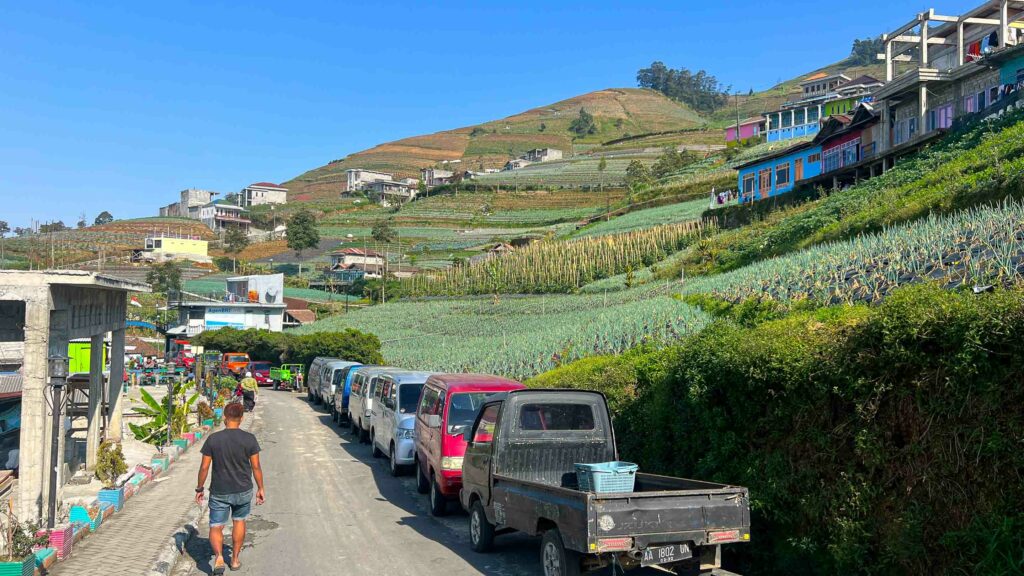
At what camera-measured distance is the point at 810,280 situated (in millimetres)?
16188

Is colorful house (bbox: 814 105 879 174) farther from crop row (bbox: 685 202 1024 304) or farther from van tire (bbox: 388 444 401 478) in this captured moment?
van tire (bbox: 388 444 401 478)

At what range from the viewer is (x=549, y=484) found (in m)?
8.31

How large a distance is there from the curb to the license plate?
4.91 m

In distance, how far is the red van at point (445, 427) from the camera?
11.5 metres

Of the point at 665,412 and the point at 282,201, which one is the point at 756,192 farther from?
the point at 282,201

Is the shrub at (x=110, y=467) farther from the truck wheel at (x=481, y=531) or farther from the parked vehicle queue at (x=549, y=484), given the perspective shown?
the truck wheel at (x=481, y=531)

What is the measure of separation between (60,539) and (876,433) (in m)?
7.96

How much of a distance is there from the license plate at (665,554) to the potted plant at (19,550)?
5.31m

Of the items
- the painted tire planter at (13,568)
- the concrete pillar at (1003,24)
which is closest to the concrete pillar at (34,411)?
the painted tire planter at (13,568)

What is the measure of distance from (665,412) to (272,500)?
6.64 meters

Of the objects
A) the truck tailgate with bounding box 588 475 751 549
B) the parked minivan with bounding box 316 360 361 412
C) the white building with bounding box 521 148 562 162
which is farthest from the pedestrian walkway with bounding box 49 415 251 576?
the white building with bounding box 521 148 562 162

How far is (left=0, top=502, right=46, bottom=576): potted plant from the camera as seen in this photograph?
661 cm

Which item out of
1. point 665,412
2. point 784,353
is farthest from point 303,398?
point 784,353

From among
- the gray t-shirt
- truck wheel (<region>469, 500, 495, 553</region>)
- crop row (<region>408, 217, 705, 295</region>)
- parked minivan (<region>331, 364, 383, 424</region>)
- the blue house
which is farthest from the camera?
crop row (<region>408, 217, 705, 295</region>)
